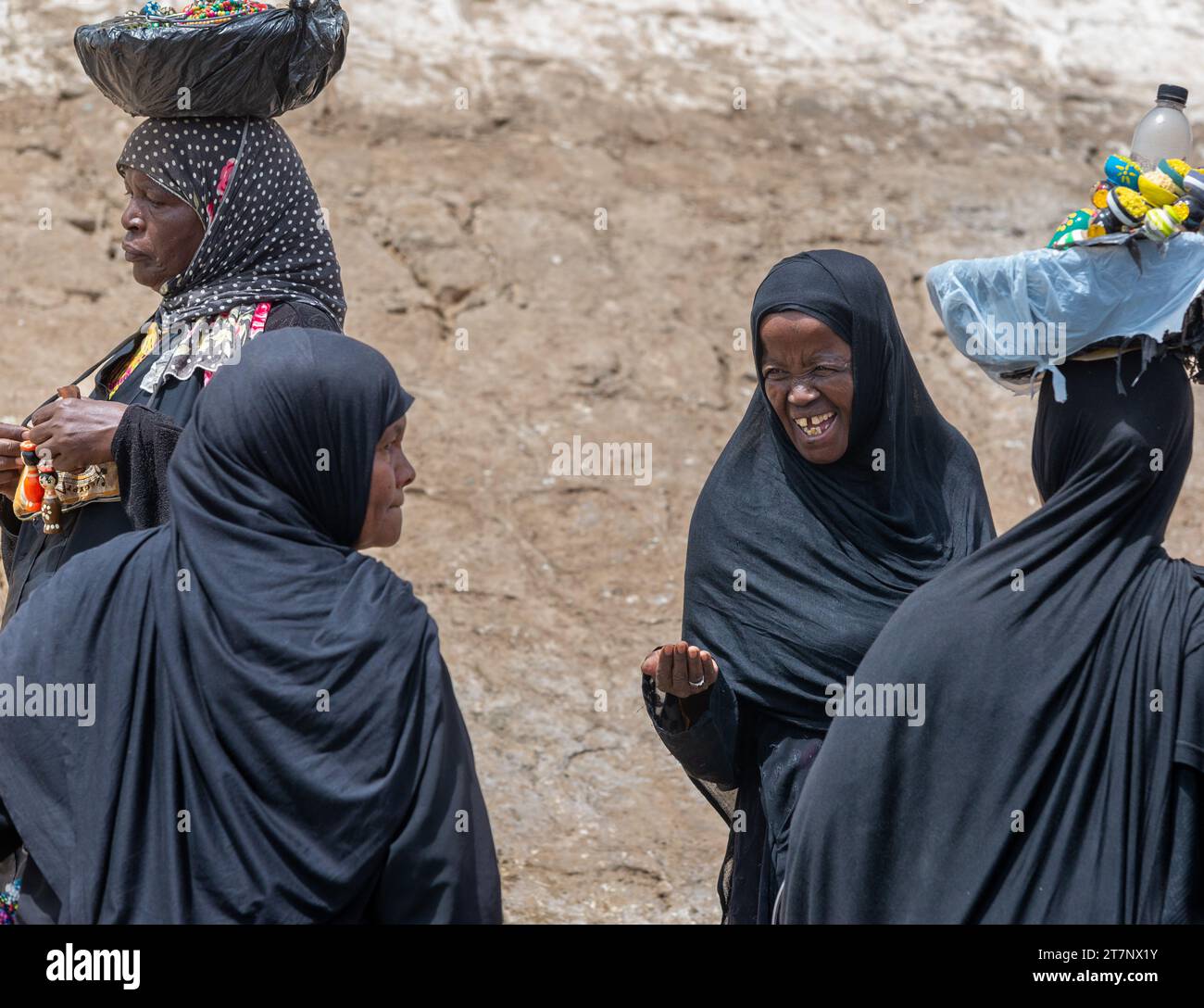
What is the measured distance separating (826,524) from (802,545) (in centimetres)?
6

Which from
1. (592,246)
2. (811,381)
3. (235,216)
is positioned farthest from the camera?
(592,246)

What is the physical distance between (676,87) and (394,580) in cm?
721

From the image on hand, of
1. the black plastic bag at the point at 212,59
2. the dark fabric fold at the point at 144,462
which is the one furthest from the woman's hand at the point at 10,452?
the black plastic bag at the point at 212,59

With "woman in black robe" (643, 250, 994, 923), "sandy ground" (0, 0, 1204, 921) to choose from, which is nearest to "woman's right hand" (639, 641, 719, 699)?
"woman in black robe" (643, 250, 994, 923)

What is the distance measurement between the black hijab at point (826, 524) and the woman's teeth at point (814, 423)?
0.17ft

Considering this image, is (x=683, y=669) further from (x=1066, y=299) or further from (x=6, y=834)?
(x=6, y=834)

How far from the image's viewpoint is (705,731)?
333 cm

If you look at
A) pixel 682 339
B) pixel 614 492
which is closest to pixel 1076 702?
pixel 614 492

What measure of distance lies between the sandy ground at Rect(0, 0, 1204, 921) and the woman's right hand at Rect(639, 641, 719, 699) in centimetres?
231

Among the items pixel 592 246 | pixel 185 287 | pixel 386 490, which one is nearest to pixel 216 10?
pixel 185 287

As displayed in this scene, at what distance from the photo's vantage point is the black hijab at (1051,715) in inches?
103

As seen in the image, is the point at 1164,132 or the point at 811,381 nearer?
the point at 1164,132

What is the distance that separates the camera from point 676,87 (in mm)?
9383

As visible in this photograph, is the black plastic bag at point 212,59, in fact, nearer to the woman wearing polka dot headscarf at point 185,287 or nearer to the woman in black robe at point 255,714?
the woman wearing polka dot headscarf at point 185,287
